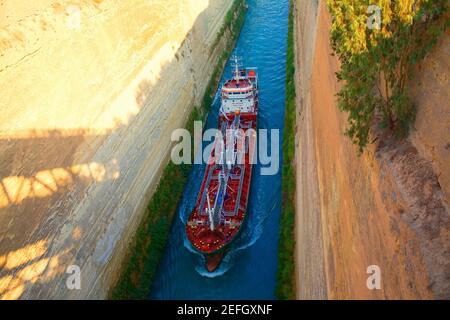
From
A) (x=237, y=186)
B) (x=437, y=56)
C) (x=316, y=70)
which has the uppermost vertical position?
(x=437, y=56)

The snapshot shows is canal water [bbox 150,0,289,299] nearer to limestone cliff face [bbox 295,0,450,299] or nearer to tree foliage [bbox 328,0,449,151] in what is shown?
limestone cliff face [bbox 295,0,450,299]

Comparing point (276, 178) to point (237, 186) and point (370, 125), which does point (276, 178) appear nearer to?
point (237, 186)

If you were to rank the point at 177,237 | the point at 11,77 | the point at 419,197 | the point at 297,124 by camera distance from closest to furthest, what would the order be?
the point at 419,197, the point at 11,77, the point at 177,237, the point at 297,124

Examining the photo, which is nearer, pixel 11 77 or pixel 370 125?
pixel 370 125

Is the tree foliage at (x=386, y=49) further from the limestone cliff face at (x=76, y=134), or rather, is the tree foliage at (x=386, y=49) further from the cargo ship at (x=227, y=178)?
the limestone cliff face at (x=76, y=134)

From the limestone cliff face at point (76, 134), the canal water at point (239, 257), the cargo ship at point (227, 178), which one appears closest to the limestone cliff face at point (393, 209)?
the canal water at point (239, 257)

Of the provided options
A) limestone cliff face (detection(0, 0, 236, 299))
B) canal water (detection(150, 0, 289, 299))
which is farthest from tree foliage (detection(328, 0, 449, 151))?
canal water (detection(150, 0, 289, 299))
